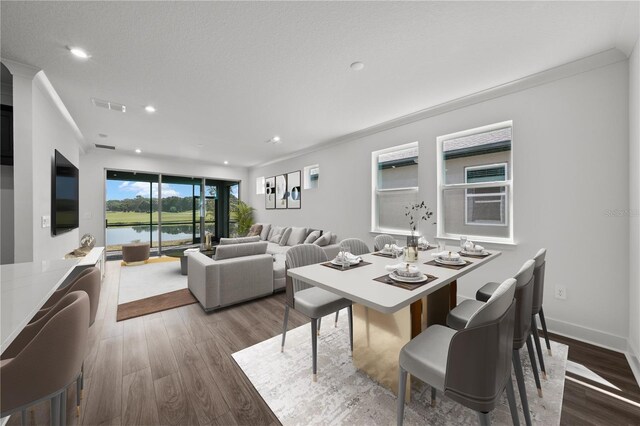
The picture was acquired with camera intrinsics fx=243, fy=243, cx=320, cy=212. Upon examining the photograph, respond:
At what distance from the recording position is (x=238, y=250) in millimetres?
3326

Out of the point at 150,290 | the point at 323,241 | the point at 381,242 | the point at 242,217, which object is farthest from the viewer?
the point at 242,217

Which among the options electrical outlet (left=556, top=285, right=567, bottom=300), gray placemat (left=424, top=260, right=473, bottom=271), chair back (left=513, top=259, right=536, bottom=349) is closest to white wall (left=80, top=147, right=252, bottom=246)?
gray placemat (left=424, top=260, right=473, bottom=271)

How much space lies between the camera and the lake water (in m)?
6.12

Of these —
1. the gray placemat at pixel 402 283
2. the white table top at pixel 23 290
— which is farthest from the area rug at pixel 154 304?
the gray placemat at pixel 402 283

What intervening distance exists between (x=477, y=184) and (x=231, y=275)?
3.38m

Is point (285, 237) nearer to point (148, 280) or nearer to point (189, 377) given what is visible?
point (148, 280)

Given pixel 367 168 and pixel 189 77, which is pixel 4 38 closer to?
pixel 189 77

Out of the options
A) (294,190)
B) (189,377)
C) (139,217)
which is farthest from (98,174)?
(189,377)

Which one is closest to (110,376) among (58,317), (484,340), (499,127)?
(58,317)

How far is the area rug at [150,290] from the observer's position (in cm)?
313

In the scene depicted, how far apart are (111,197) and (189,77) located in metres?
5.31

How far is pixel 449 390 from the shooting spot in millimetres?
1095

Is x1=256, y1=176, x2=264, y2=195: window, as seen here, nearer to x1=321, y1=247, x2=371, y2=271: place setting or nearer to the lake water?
the lake water

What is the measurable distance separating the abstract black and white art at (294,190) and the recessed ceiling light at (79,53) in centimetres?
417
